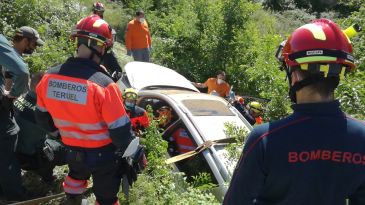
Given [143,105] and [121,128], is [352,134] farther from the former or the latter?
[143,105]

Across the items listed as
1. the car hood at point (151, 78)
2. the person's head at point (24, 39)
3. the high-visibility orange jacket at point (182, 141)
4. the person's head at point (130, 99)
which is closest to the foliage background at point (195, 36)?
the high-visibility orange jacket at point (182, 141)

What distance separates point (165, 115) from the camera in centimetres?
592

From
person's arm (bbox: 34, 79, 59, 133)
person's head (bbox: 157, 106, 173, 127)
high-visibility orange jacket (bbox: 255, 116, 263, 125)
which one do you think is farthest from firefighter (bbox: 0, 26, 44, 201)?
high-visibility orange jacket (bbox: 255, 116, 263, 125)

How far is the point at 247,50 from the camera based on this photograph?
41.8 ft

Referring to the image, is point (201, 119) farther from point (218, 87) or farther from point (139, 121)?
A: point (218, 87)

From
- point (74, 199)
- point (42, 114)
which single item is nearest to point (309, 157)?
point (42, 114)

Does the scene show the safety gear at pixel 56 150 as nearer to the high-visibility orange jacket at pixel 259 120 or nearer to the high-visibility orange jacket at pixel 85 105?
the high-visibility orange jacket at pixel 85 105

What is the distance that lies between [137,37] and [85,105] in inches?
299

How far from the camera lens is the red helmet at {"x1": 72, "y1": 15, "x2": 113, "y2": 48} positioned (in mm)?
3583

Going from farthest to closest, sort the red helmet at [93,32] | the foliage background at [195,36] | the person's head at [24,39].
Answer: the foliage background at [195,36] < the person's head at [24,39] < the red helmet at [93,32]

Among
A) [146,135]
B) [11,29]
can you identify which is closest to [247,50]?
[11,29]

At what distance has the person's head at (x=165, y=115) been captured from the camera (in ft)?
19.2

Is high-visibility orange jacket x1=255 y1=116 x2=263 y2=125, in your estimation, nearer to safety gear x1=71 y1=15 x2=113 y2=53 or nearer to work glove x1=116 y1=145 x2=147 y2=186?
work glove x1=116 y1=145 x2=147 y2=186

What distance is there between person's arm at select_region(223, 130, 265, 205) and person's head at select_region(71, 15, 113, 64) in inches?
80.1
